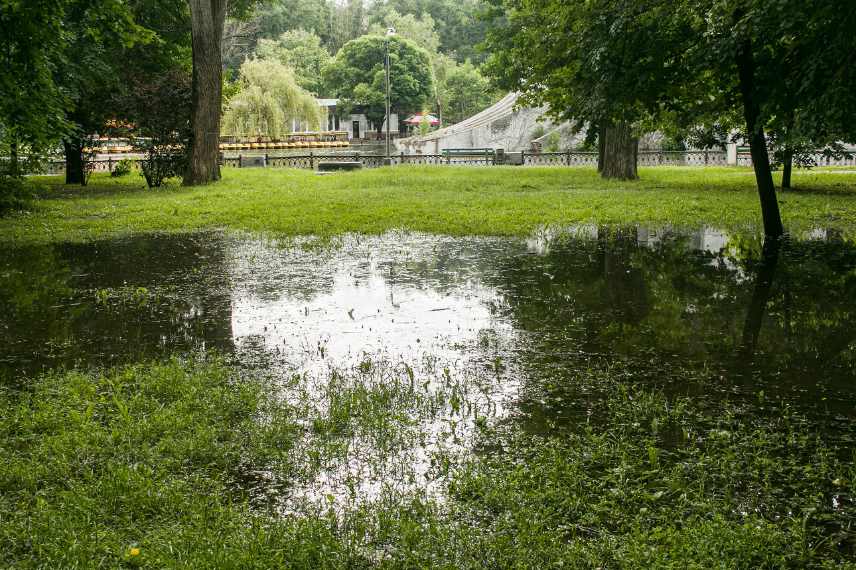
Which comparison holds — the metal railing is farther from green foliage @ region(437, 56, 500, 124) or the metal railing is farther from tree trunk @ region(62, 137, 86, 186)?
green foliage @ region(437, 56, 500, 124)

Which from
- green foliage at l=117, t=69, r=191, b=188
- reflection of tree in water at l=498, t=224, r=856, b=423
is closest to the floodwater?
reflection of tree in water at l=498, t=224, r=856, b=423

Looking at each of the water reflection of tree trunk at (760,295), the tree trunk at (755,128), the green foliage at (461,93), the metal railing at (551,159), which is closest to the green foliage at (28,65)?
the tree trunk at (755,128)

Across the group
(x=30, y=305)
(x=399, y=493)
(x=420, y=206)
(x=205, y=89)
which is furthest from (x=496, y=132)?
(x=399, y=493)

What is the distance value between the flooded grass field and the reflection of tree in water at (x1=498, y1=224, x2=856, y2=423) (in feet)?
0.12

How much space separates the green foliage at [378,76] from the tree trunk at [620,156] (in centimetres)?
4658

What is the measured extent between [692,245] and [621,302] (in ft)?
Answer: 15.5

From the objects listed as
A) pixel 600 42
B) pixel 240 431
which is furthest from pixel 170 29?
pixel 240 431

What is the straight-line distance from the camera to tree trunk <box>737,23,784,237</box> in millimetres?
11828

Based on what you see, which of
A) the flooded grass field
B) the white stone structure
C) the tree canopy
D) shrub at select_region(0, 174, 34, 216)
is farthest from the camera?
the white stone structure

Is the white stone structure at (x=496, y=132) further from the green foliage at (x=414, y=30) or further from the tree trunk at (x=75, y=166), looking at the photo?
the tree trunk at (x=75, y=166)

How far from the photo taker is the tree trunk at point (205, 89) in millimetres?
24391

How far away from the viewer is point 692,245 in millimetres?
13062

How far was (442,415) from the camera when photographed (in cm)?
542

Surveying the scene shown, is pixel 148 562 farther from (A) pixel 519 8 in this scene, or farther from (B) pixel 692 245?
(A) pixel 519 8
